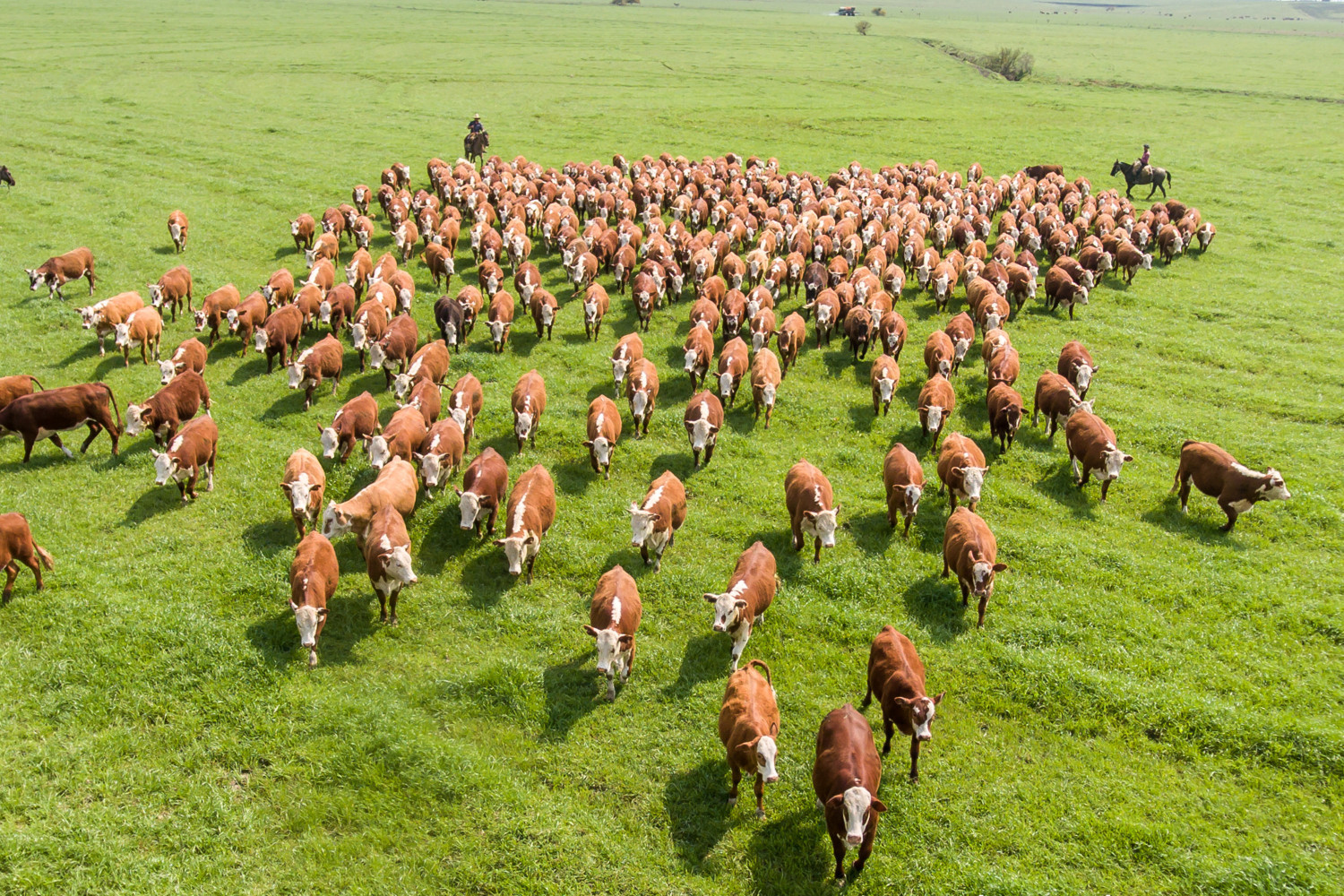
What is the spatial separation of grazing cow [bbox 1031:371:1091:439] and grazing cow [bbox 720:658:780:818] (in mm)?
9245

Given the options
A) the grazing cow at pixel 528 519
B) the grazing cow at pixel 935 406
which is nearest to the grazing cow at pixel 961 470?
the grazing cow at pixel 935 406

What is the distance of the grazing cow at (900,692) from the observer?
7.81m

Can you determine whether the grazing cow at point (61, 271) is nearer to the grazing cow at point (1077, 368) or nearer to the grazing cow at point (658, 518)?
the grazing cow at point (658, 518)

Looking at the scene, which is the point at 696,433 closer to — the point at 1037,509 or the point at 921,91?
the point at 1037,509

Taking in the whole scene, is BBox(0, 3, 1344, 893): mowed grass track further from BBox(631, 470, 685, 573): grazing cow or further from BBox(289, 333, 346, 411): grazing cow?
BBox(289, 333, 346, 411): grazing cow

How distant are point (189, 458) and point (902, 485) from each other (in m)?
11.4

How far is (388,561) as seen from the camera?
9.71 metres

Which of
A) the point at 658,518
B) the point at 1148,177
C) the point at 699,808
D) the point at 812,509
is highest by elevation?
the point at 1148,177

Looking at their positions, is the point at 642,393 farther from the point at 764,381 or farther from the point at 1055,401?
the point at 1055,401

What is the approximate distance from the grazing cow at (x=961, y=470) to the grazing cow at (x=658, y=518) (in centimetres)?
446

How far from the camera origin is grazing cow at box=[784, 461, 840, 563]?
1112cm

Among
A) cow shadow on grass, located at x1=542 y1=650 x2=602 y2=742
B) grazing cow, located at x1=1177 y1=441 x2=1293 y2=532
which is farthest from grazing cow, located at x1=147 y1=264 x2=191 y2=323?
grazing cow, located at x1=1177 y1=441 x2=1293 y2=532

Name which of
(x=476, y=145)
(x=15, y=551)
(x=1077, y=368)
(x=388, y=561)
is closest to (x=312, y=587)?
(x=388, y=561)

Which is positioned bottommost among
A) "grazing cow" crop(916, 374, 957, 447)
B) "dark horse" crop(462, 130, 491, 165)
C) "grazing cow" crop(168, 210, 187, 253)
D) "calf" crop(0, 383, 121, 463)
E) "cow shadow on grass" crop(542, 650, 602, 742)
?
"cow shadow on grass" crop(542, 650, 602, 742)
